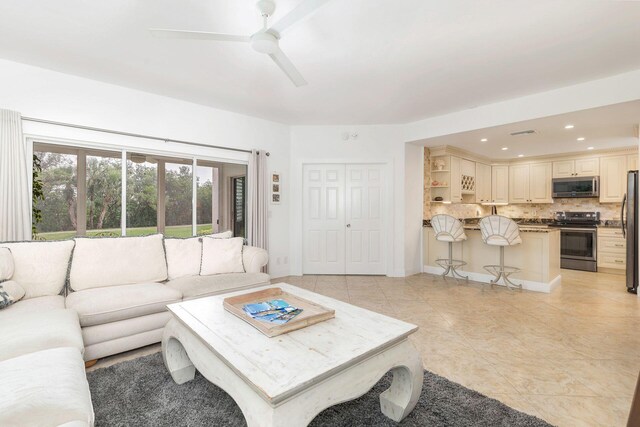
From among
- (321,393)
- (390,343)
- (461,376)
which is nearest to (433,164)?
(461,376)

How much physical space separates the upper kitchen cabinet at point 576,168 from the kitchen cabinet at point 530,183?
16cm

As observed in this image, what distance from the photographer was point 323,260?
5309mm

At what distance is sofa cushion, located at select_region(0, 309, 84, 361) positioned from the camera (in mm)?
1521

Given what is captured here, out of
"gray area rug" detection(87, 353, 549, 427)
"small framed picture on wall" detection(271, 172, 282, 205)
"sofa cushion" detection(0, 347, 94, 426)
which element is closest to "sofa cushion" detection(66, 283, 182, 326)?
"gray area rug" detection(87, 353, 549, 427)

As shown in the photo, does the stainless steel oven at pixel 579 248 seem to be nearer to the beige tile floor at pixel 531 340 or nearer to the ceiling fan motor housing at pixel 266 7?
the beige tile floor at pixel 531 340

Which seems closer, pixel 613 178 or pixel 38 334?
pixel 38 334

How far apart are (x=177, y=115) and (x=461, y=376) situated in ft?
13.8

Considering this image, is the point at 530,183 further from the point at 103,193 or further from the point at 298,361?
the point at 103,193

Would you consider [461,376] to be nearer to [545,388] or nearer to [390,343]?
[545,388]

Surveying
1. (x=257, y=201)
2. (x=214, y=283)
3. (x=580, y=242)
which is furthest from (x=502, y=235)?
(x=214, y=283)

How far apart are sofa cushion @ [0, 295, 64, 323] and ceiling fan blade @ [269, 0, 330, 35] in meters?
2.55

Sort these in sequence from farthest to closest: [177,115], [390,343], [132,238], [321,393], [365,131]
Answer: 1. [365,131]
2. [177,115]
3. [132,238]
4. [390,343]
5. [321,393]

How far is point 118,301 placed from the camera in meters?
2.36

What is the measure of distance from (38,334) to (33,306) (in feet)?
2.65
